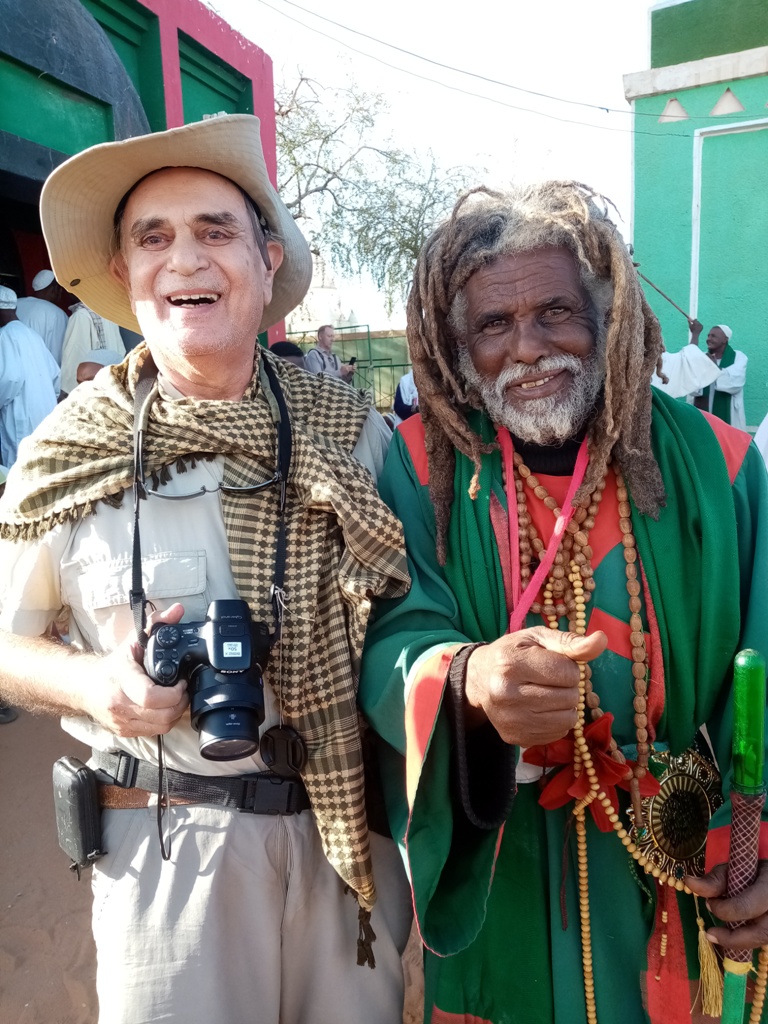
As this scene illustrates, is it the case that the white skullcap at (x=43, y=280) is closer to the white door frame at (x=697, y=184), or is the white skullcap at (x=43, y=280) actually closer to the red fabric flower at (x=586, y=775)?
the red fabric flower at (x=586, y=775)

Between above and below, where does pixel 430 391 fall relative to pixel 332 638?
above

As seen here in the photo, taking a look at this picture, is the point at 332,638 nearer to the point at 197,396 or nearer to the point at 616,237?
the point at 197,396

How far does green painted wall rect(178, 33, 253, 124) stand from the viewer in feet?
21.1

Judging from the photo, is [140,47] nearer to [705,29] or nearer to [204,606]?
[204,606]

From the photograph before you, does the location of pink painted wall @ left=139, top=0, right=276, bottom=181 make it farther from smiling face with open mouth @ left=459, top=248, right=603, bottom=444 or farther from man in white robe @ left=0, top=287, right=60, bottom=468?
smiling face with open mouth @ left=459, top=248, right=603, bottom=444

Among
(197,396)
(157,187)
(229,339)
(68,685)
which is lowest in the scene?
(68,685)

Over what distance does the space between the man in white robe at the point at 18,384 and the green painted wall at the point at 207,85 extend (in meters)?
2.40

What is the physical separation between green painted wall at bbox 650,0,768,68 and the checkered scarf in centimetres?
1035

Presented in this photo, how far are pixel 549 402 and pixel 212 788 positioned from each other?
3.90 feet

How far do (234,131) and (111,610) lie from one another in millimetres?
1144

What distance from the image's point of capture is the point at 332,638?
1.76m

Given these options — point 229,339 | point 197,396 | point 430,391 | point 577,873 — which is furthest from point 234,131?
point 577,873

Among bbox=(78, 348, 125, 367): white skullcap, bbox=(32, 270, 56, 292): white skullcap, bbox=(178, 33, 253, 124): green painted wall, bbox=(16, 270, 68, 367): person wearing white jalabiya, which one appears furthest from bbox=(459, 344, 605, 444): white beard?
bbox=(32, 270, 56, 292): white skullcap

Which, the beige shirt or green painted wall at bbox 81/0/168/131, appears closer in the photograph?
the beige shirt
